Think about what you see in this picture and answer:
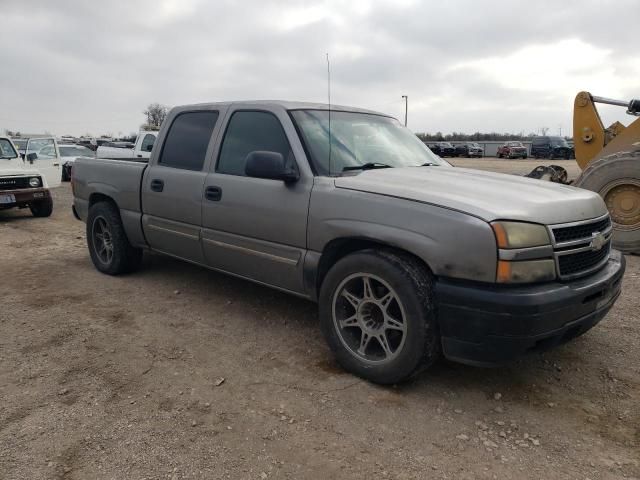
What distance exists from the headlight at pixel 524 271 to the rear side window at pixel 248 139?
5.81ft

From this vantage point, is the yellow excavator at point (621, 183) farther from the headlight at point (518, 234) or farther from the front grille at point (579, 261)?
the headlight at point (518, 234)

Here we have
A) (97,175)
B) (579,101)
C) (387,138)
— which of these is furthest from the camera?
(579,101)

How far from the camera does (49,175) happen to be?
13.5m

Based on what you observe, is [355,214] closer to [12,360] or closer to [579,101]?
[12,360]

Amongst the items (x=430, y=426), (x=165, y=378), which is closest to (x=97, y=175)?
(x=165, y=378)

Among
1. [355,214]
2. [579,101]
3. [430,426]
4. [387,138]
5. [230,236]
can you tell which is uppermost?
[579,101]

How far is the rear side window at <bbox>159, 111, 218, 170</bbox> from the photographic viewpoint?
4.47 m

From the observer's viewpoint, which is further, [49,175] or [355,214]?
[49,175]

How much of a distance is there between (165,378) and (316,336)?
1225 millimetres

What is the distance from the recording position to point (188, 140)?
4664mm

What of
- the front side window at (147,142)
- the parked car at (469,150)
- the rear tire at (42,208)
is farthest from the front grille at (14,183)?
the parked car at (469,150)

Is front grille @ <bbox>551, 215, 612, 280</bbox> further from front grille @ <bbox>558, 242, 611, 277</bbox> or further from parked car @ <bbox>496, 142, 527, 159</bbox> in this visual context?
parked car @ <bbox>496, 142, 527, 159</bbox>

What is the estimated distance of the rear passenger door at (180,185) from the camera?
440 cm


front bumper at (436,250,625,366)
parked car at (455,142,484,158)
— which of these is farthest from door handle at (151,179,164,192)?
parked car at (455,142,484,158)
